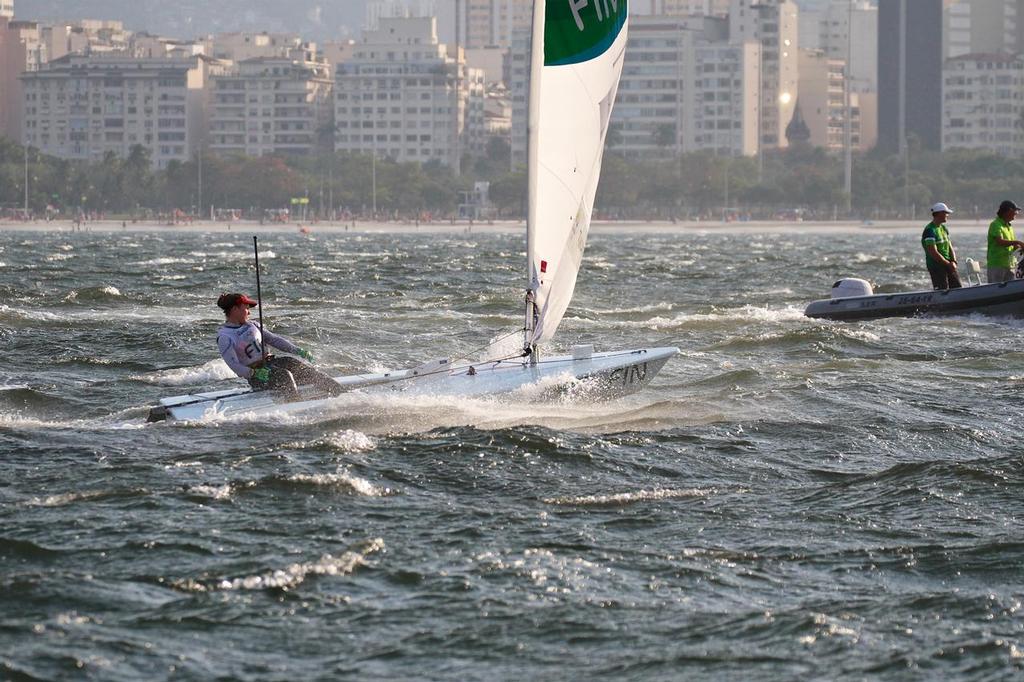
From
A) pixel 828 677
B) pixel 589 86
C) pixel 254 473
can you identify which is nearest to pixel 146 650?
pixel 828 677

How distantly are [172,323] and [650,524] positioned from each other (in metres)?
18.8

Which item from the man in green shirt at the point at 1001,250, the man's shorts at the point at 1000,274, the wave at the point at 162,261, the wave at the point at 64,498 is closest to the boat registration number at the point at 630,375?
the wave at the point at 64,498

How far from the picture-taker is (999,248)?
1066 inches

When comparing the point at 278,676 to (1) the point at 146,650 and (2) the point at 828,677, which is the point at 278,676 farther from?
(2) the point at 828,677

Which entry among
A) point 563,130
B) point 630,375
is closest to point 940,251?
point 630,375

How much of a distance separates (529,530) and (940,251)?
16.5 metres

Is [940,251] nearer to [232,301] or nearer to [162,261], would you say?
[232,301]

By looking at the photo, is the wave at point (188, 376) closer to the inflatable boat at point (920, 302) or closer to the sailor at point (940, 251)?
the sailor at point (940, 251)

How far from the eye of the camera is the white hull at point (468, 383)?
1628 centimetres

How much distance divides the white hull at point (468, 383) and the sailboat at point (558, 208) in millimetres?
18

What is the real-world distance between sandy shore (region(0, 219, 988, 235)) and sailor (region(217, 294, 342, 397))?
15268cm

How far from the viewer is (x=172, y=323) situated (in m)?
Result: 29.9

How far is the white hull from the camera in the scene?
53.4 ft

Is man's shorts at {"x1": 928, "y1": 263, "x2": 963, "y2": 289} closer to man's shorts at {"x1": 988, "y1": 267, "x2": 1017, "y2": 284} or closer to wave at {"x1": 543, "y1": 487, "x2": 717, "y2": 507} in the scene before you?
man's shorts at {"x1": 988, "y1": 267, "x2": 1017, "y2": 284}
